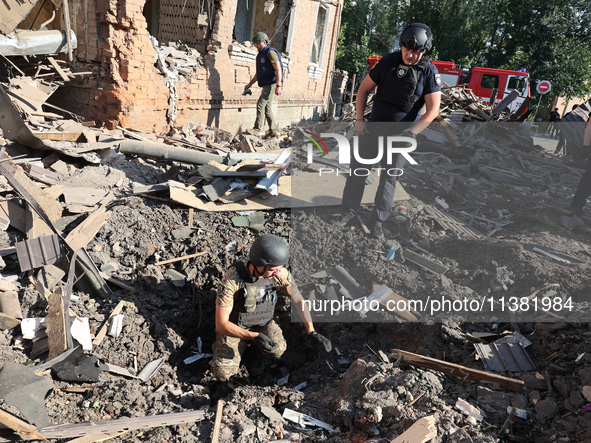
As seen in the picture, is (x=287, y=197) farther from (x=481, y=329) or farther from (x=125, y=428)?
(x=125, y=428)

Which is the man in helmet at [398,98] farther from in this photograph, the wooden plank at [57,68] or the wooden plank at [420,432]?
the wooden plank at [57,68]

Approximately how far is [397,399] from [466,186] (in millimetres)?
5477

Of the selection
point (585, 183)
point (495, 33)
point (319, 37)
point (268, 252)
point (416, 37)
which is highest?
point (495, 33)

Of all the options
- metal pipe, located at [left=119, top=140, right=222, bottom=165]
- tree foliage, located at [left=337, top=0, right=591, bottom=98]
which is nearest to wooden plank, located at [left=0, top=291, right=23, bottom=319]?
metal pipe, located at [left=119, top=140, right=222, bottom=165]

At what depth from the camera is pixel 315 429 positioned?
9.36 feet

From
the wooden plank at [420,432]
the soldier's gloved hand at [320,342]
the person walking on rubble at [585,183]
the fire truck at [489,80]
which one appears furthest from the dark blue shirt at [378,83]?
the fire truck at [489,80]

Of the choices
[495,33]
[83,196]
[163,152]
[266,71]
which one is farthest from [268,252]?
[495,33]

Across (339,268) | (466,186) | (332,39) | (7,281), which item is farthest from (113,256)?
(332,39)

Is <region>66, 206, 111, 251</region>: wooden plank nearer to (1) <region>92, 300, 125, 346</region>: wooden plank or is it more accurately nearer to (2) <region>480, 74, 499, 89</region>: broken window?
(1) <region>92, 300, 125, 346</region>: wooden plank

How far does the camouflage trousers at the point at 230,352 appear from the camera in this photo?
371cm

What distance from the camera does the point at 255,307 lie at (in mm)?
3803

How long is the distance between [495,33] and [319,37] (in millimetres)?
19994

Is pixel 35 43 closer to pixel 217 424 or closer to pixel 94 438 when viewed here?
pixel 94 438

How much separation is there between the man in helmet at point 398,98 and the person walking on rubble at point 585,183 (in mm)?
2749
